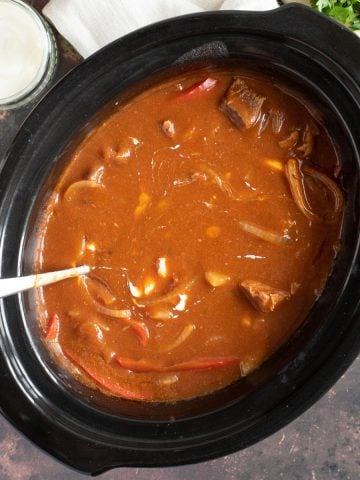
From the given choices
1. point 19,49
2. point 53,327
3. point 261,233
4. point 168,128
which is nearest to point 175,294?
point 261,233

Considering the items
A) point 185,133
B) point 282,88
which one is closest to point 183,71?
point 185,133

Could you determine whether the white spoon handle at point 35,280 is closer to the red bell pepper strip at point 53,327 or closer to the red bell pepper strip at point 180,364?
the red bell pepper strip at point 53,327

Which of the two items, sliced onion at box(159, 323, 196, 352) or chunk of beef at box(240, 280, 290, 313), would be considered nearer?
chunk of beef at box(240, 280, 290, 313)

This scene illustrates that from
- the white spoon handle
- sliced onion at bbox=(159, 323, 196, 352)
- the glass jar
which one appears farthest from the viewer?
the glass jar

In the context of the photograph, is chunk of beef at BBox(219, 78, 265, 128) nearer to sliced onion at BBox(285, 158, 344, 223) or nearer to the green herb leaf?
sliced onion at BBox(285, 158, 344, 223)

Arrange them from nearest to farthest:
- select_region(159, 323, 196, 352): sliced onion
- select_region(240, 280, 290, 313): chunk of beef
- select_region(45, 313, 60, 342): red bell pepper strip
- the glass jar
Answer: select_region(240, 280, 290, 313): chunk of beef < select_region(159, 323, 196, 352): sliced onion < select_region(45, 313, 60, 342): red bell pepper strip < the glass jar

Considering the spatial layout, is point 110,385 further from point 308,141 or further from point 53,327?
point 308,141

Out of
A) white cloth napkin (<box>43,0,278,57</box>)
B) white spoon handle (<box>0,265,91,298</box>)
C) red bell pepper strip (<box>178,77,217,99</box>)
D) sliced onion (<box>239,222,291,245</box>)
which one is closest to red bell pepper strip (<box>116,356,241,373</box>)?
white spoon handle (<box>0,265,91,298</box>)
